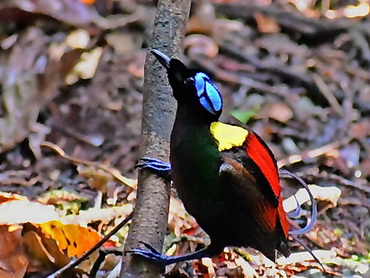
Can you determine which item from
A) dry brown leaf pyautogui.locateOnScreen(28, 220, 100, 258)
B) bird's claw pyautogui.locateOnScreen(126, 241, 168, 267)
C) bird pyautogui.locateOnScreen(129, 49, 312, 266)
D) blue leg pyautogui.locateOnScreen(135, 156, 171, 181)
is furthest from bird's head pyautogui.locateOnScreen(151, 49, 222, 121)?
dry brown leaf pyautogui.locateOnScreen(28, 220, 100, 258)

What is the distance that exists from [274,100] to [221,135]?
2.20 m

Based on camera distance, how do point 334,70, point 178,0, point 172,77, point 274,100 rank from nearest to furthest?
point 172,77
point 178,0
point 274,100
point 334,70

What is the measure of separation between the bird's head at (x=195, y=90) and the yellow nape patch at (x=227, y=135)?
3cm

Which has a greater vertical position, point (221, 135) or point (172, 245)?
point (221, 135)

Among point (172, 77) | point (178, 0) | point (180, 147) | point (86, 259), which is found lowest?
point (86, 259)

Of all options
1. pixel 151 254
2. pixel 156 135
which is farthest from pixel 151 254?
pixel 156 135

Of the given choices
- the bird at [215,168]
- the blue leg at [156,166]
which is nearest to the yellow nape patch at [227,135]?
the bird at [215,168]

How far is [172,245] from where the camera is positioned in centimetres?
228

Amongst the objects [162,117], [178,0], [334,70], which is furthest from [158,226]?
[334,70]

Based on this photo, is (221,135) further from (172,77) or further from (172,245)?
(172,245)

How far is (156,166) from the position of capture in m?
1.91

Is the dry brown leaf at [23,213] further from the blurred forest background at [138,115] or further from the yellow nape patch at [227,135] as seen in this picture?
the yellow nape patch at [227,135]

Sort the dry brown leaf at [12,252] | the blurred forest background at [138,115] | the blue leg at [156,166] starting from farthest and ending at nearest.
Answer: the blurred forest background at [138,115], the dry brown leaf at [12,252], the blue leg at [156,166]

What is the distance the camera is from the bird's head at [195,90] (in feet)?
5.55
